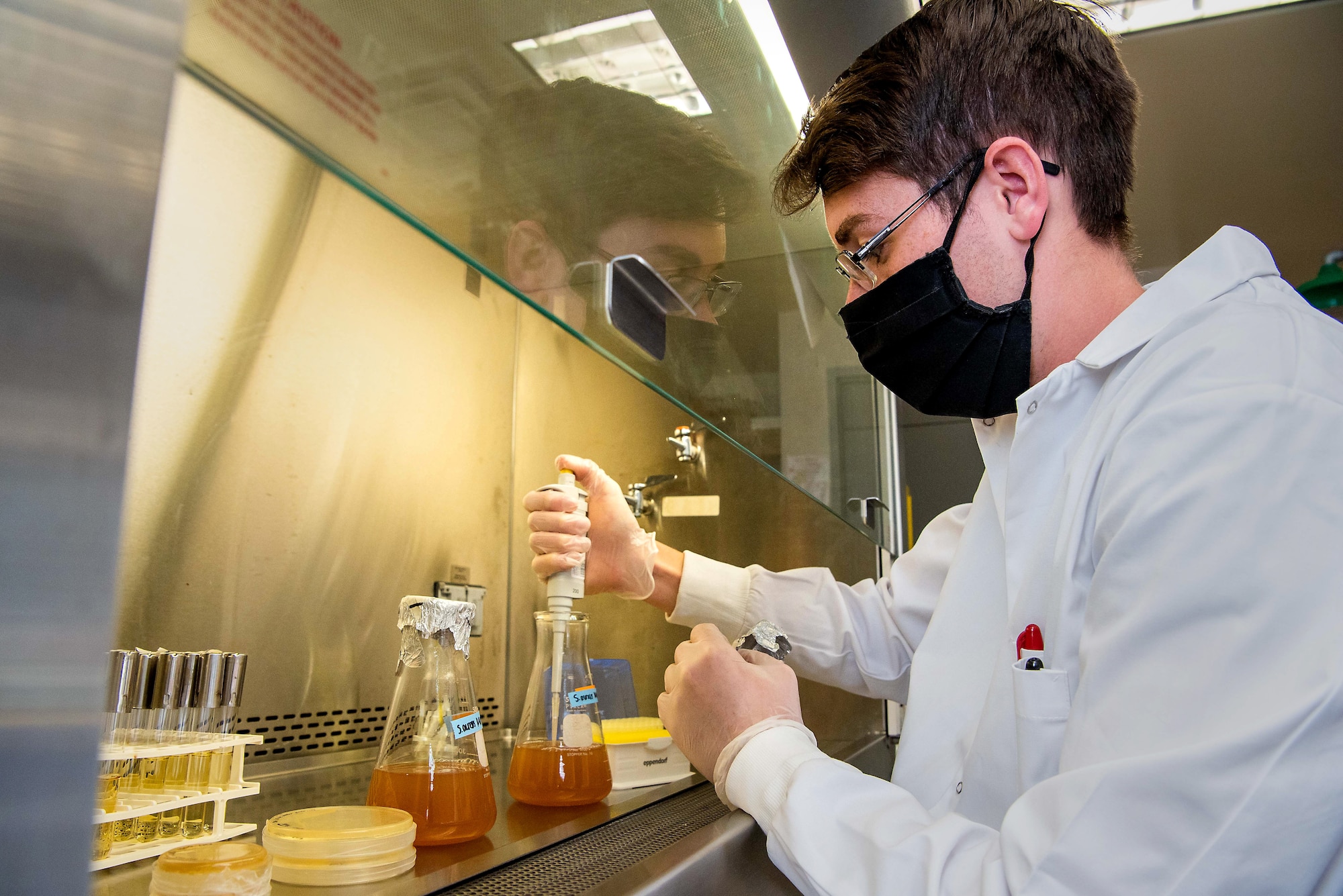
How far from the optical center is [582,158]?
0.70 metres

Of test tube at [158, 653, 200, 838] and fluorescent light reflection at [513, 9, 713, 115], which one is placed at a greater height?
fluorescent light reflection at [513, 9, 713, 115]

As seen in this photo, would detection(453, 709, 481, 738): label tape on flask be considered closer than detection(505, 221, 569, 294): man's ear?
No

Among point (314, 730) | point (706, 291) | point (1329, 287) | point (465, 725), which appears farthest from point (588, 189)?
point (1329, 287)

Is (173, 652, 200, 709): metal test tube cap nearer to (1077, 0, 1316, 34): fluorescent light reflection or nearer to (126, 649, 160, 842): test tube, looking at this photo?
(126, 649, 160, 842): test tube

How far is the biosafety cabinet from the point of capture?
1.80 ft

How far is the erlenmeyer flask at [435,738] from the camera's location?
77 cm

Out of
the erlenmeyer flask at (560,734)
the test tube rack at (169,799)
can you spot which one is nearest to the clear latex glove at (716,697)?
the erlenmeyer flask at (560,734)

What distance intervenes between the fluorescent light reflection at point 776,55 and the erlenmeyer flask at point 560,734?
2.58ft

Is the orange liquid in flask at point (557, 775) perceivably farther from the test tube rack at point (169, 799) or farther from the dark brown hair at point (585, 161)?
the dark brown hair at point (585, 161)

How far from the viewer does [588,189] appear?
0.71 m

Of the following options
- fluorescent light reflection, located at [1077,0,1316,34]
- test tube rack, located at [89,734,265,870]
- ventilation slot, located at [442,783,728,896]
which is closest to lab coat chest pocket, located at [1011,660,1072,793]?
ventilation slot, located at [442,783,728,896]

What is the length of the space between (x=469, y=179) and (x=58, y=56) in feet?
1.10

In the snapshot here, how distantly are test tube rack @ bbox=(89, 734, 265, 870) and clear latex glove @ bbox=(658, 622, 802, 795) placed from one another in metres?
0.51

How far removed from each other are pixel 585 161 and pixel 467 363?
886 millimetres
